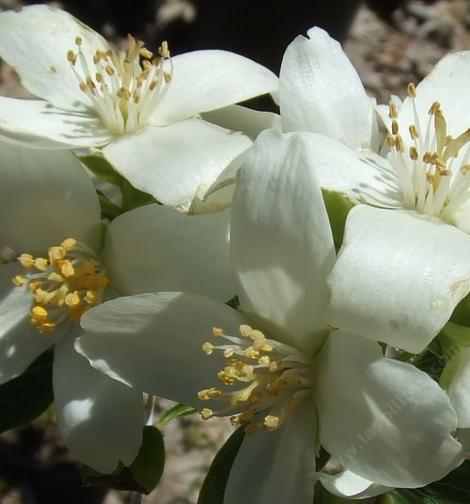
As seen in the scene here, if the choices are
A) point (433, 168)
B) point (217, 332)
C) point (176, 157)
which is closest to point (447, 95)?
point (433, 168)

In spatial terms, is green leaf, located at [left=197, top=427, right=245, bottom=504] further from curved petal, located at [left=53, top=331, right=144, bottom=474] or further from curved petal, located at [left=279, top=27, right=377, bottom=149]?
curved petal, located at [left=279, top=27, right=377, bottom=149]

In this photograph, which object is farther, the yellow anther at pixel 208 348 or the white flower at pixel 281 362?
the yellow anther at pixel 208 348

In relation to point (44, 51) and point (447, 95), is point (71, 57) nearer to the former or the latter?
point (44, 51)

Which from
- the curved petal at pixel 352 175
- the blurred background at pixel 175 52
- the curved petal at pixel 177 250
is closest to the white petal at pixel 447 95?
the curved petal at pixel 352 175

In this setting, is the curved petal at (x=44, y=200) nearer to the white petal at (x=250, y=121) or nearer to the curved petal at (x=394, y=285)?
the white petal at (x=250, y=121)

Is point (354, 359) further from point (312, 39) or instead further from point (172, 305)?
point (312, 39)

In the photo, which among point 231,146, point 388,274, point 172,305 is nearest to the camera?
point 388,274

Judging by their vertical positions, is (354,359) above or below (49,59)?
below

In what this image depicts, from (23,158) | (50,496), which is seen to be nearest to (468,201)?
(23,158)
